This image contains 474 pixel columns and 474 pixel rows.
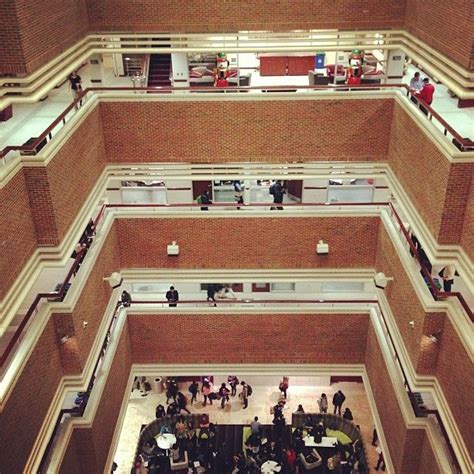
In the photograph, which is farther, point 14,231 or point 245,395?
point 245,395

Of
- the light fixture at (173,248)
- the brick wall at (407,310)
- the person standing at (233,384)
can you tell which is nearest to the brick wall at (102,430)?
the light fixture at (173,248)

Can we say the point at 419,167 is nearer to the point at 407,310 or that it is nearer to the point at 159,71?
the point at 407,310

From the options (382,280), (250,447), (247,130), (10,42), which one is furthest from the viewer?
(250,447)

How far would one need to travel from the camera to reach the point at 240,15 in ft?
47.3

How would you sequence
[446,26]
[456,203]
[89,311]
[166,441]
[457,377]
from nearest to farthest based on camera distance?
[456,203], [457,377], [446,26], [89,311], [166,441]

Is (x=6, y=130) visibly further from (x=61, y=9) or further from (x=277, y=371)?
(x=277, y=371)

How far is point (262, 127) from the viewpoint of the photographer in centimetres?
1502

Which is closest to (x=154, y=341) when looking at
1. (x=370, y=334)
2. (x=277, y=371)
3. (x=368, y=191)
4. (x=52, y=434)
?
(x=277, y=371)

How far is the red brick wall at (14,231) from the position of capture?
10016 millimetres

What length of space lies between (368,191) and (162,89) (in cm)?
824

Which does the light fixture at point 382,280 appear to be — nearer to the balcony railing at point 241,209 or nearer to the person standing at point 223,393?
the balcony railing at point 241,209

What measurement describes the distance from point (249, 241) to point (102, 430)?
6.38 m

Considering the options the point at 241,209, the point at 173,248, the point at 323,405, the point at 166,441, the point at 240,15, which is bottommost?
the point at 323,405

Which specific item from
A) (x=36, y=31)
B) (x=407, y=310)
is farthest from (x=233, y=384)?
(x=36, y=31)
